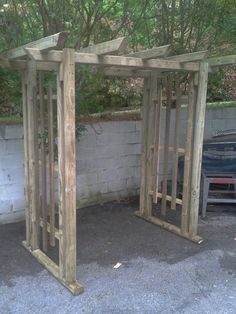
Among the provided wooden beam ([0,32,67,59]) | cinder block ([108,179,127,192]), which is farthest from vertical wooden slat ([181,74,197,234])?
wooden beam ([0,32,67,59])

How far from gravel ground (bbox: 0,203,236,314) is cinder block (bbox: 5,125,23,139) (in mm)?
1150

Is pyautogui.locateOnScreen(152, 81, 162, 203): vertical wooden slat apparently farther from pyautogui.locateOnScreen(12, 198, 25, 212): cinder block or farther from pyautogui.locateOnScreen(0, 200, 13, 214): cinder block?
pyautogui.locateOnScreen(0, 200, 13, 214): cinder block

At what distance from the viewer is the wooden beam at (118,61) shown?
295cm

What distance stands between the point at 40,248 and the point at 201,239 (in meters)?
1.88

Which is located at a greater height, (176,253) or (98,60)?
(98,60)

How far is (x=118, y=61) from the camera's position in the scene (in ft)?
10.8

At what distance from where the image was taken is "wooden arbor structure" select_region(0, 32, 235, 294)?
304 centimetres

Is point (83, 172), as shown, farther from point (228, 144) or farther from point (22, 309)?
point (22, 309)

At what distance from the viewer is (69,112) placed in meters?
3.04

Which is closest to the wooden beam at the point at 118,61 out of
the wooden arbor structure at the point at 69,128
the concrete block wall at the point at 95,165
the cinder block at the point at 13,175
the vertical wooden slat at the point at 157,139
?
the wooden arbor structure at the point at 69,128

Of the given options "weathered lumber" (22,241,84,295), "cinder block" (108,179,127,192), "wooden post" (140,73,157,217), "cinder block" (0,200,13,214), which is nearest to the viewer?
"weathered lumber" (22,241,84,295)

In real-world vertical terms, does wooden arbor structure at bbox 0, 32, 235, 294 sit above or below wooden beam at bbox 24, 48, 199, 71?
below

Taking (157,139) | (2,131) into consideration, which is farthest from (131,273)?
(2,131)

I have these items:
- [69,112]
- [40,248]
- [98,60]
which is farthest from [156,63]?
[40,248]
